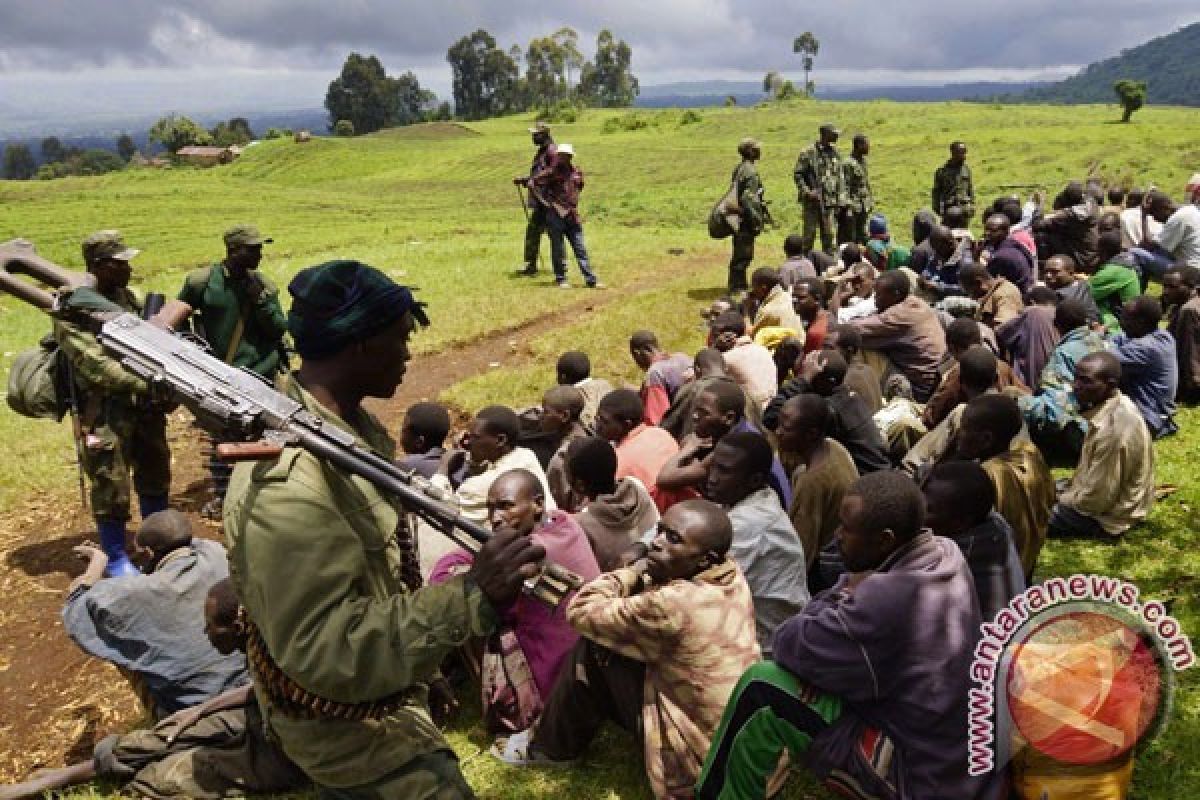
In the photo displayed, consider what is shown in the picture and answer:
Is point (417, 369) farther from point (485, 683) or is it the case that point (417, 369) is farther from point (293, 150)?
point (293, 150)

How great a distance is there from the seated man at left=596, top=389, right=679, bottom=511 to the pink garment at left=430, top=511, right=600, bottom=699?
1.10 m

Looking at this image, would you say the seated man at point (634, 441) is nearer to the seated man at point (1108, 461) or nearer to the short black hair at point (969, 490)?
the short black hair at point (969, 490)

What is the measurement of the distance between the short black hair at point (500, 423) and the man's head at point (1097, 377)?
401cm

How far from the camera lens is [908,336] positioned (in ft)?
26.3

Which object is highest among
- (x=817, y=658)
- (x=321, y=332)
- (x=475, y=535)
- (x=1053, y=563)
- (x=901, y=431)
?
(x=321, y=332)

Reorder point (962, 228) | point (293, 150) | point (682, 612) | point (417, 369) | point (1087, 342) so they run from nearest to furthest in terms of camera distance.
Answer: point (682, 612) < point (1087, 342) < point (417, 369) < point (962, 228) < point (293, 150)

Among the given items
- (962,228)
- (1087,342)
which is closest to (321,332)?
(1087,342)

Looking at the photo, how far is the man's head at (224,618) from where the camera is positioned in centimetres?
393

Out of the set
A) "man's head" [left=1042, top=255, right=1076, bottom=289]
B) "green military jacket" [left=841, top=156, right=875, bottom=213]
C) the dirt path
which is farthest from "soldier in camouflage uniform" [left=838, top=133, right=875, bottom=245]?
the dirt path

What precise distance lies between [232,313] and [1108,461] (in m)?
6.50

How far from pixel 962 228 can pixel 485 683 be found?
430 inches

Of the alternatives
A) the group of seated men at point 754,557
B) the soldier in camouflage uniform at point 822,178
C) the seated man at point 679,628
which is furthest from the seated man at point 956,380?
the soldier in camouflage uniform at point 822,178

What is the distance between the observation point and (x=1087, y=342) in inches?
284

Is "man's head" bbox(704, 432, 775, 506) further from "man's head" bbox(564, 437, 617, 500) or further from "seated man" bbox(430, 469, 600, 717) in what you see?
"seated man" bbox(430, 469, 600, 717)
